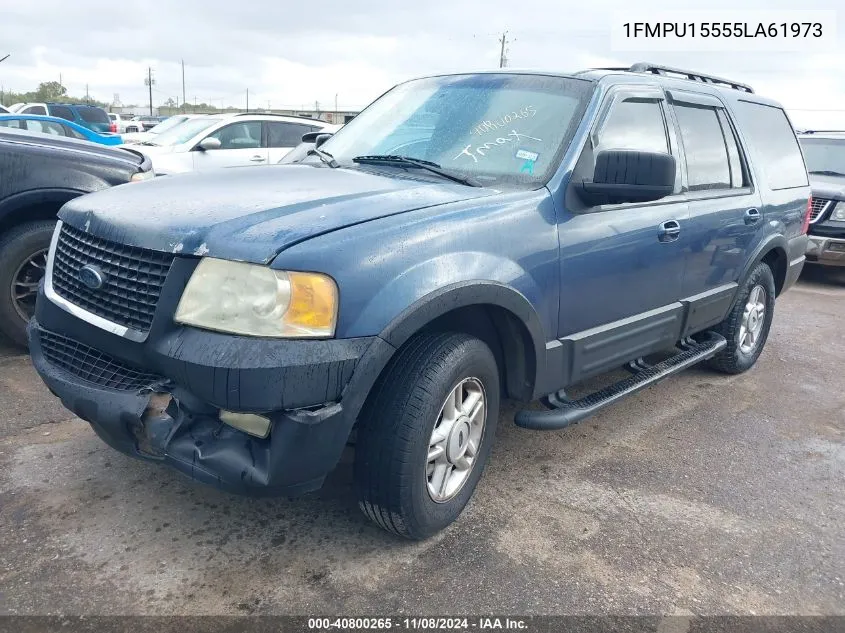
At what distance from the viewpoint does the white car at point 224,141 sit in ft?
32.2

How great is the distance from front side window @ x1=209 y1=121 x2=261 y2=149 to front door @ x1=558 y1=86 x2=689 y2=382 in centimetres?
780

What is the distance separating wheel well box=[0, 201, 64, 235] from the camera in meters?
4.32

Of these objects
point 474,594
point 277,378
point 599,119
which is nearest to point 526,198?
point 599,119

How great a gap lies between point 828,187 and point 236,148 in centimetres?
789

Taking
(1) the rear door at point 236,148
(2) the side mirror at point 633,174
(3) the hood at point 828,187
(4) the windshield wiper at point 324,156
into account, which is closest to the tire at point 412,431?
(2) the side mirror at point 633,174

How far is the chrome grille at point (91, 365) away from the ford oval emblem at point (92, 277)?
23cm

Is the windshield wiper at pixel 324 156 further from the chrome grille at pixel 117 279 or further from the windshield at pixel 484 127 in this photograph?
the chrome grille at pixel 117 279

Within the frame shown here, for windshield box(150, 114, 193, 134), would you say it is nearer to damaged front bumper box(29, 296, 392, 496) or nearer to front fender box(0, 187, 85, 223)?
front fender box(0, 187, 85, 223)

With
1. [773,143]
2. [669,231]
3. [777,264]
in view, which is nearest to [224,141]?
[773,143]

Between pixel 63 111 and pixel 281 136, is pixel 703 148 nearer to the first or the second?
pixel 281 136

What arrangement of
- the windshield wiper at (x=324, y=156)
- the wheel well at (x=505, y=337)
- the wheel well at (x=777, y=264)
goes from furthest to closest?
the wheel well at (x=777, y=264) < the windshield wiper at (x=324, y=156) < the wheel well at (x=505, y=337)

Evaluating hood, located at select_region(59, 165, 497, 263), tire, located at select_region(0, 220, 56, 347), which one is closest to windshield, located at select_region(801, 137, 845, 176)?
hood, located at select_region(59, 165, 497, 263)

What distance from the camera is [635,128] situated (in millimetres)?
3498

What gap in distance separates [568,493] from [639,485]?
14.8 inches
